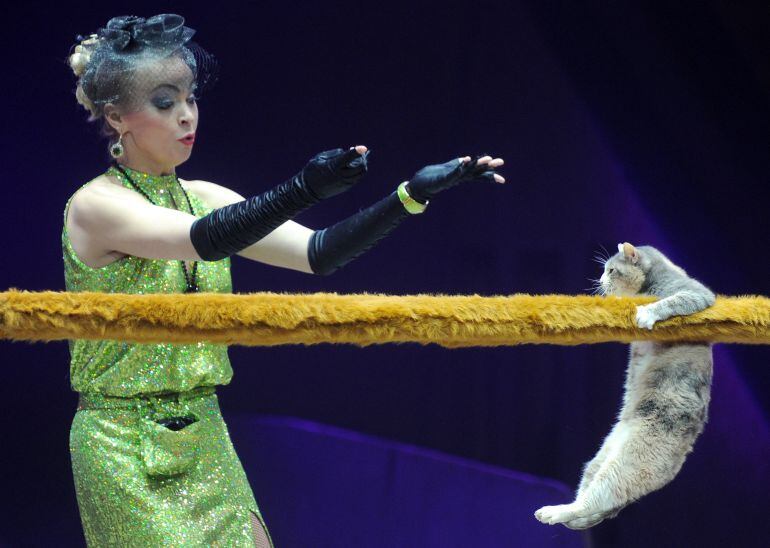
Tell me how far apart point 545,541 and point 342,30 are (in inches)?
46.1

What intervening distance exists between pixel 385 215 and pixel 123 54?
46 centimetres

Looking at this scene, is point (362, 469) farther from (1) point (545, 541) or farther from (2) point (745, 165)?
(2) point (745, 165)

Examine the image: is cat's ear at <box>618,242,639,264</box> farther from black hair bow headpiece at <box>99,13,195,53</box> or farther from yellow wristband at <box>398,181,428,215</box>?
black hair bow headpiece at <box>99,13,195,53</box>

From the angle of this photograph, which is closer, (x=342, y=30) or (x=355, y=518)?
(x=355, y=518)

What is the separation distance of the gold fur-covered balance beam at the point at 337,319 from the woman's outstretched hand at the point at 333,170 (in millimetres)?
137

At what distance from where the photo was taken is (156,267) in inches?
51.2

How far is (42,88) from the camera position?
1919 mm

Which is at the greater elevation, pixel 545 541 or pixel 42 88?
pixel 42 88

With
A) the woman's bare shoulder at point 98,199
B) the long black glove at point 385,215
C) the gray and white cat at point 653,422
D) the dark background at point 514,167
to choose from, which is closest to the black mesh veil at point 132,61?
the woman's bare shoulder at point 98,199

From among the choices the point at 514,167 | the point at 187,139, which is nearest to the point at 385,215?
the point at 187,139

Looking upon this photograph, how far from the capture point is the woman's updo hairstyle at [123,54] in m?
1.30

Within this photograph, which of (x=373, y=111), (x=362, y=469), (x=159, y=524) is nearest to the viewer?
(x=159, y=524)

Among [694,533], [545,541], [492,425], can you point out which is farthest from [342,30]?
[694,533]

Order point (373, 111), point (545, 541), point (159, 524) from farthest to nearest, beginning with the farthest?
point (373, 111) → point (545, 541) → point (159, 524)
